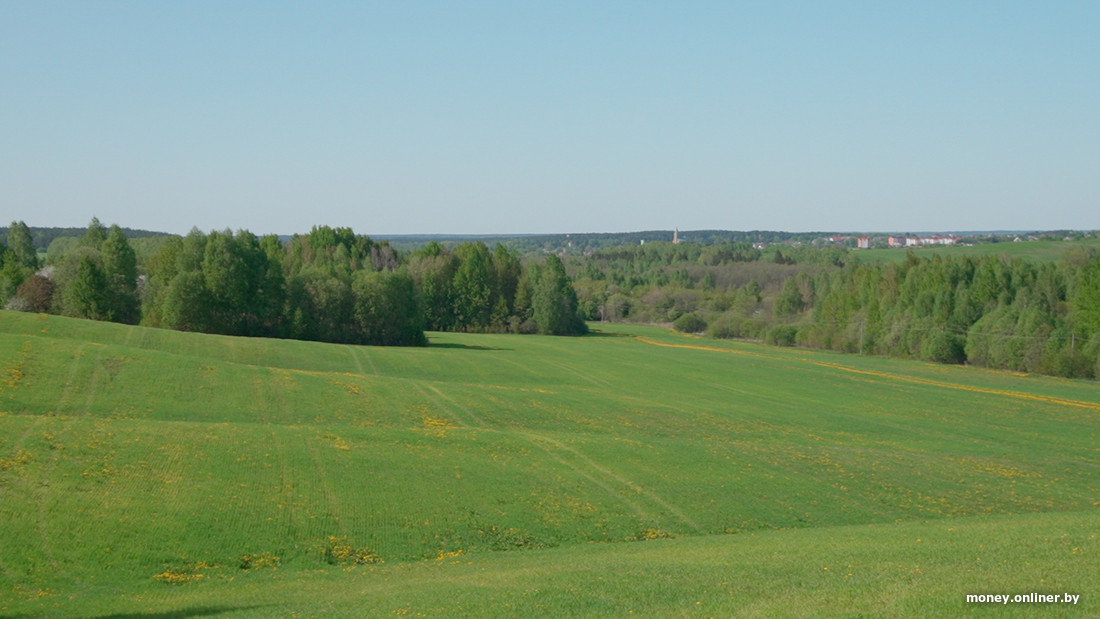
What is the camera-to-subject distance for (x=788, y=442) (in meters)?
51.0

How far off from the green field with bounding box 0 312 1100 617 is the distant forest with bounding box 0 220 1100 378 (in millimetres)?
27710

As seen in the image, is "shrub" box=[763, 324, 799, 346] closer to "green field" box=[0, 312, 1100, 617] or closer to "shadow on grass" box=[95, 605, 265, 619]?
"green field" box=[0, 312, 1100, 617]

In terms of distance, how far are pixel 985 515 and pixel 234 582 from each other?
27491 millimetres

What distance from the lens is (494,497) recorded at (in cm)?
3419

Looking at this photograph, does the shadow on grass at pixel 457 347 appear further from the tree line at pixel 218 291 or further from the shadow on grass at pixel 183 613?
the shadow on grass at pixel 183 613

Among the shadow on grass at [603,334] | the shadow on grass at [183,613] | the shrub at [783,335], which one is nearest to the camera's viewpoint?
the shadow on grass at [183,613]

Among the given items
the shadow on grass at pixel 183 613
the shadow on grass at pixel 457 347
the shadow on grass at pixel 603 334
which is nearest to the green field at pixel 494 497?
the shadow on grass at pixel 183 613

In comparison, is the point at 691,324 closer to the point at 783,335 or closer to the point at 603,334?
the point at 603,334

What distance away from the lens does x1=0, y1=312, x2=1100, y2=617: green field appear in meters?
20.7

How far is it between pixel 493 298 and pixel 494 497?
388 feet

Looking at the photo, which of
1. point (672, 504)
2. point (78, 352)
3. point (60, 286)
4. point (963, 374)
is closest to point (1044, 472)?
point (672, 504)

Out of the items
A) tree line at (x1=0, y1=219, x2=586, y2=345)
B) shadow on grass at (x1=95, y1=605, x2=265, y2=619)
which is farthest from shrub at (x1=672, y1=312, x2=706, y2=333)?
shadow on grass at (x1=95, y1=605, x2=265, y2=619)

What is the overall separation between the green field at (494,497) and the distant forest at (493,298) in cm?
2771

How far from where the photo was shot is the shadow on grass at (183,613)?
66.4 feet
